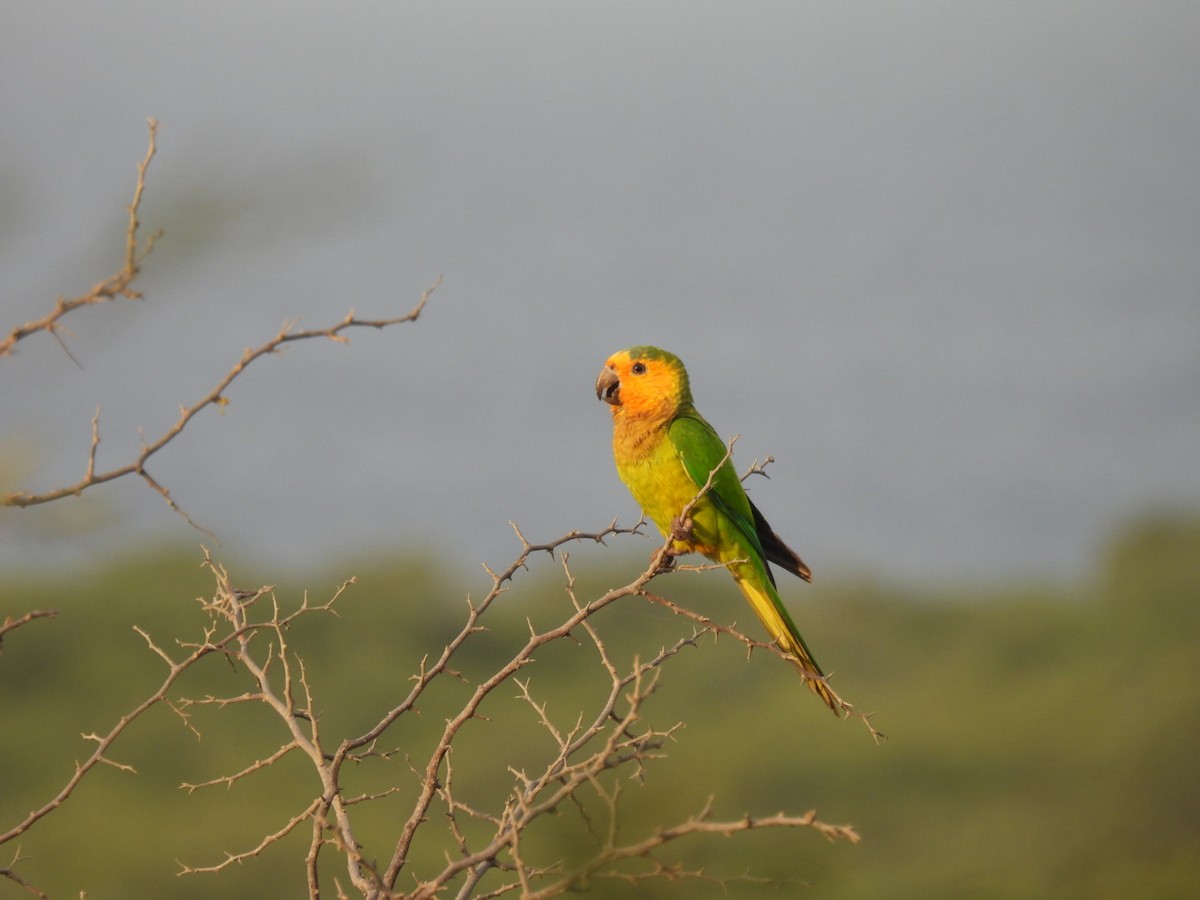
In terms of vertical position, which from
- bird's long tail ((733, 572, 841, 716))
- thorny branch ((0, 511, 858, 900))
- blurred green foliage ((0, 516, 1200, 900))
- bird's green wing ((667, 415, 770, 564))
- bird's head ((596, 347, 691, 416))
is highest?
blurred green foliage ((0, 516, 1200, 900))

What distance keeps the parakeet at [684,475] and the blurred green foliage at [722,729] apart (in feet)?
62.6

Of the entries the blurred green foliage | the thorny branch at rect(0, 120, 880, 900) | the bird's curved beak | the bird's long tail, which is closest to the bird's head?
the bird's curved beak

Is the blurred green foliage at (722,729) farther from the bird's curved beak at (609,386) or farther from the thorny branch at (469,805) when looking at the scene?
the thorny branch at (469,805)

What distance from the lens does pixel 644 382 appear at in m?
5.93

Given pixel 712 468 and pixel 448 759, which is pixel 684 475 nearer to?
pixel 712 468

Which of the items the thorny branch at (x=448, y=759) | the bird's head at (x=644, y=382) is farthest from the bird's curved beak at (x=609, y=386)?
the thorny branch at (x=448, y=759)

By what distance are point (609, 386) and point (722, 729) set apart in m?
27.4

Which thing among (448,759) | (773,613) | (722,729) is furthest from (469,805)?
(722,729)

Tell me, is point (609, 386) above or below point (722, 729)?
below

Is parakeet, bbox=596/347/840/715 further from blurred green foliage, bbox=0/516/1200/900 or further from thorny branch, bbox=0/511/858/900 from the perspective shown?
blurred green foliage, bbox=0/516/1200/900

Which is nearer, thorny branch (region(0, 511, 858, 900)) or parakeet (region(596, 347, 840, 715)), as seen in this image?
thorny branch (region(0, 511, 858, 900))

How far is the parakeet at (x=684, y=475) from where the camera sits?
556 cm

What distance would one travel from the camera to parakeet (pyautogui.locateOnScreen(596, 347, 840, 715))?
556 centimetres

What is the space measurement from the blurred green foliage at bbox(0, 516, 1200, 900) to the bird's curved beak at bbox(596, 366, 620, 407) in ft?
62.4
